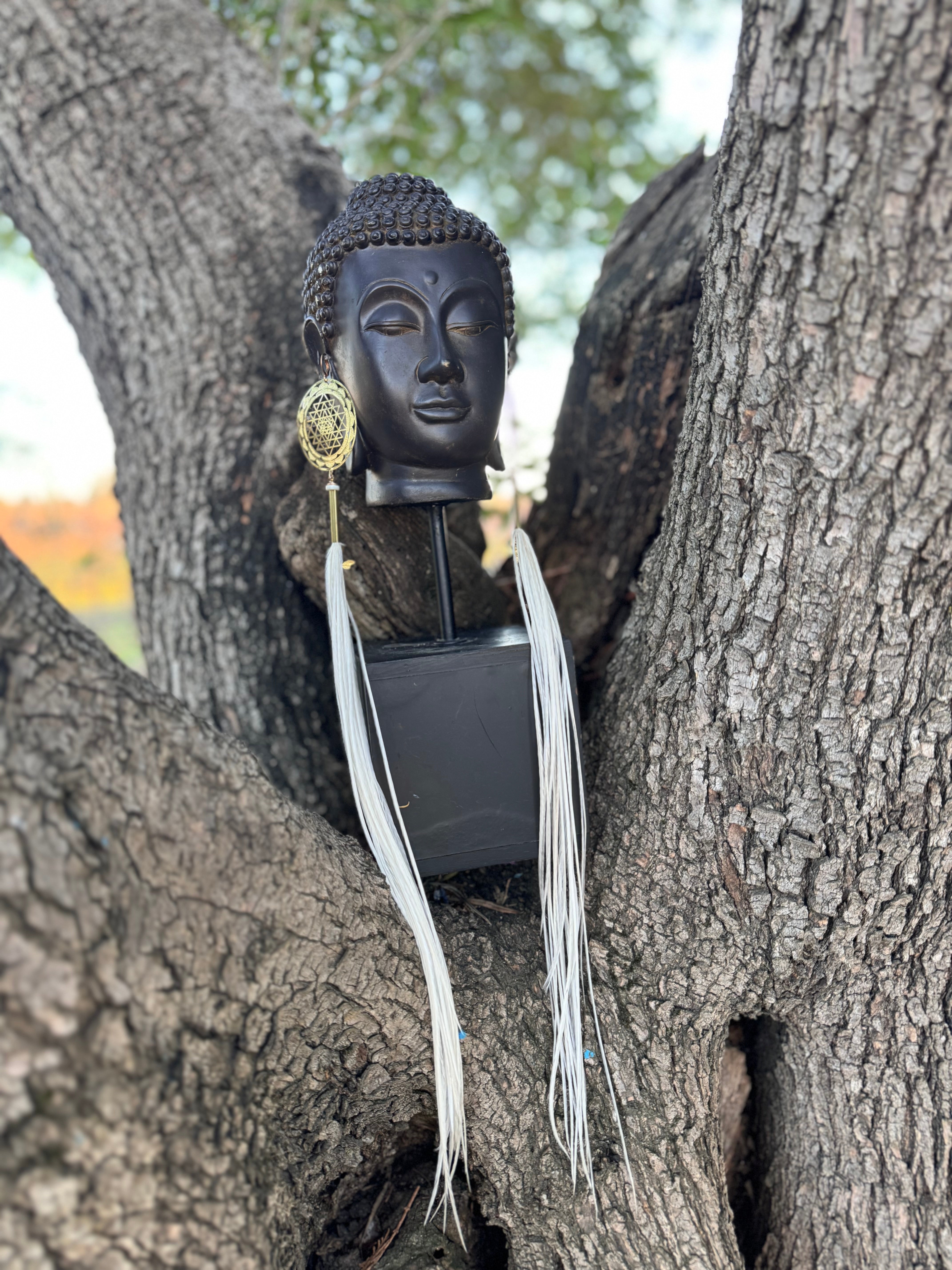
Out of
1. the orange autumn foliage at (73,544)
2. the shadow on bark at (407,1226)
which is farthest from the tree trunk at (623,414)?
the orange autumn foliage at (73,544)

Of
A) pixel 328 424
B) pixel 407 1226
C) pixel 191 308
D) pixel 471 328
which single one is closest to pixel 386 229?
pixel 471 328

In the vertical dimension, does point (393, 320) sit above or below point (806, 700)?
above

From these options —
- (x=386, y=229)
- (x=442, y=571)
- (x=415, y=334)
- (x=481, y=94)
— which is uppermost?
(x=481, y=94)

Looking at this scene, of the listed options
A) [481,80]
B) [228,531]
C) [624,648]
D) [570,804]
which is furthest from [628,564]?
[481,80]

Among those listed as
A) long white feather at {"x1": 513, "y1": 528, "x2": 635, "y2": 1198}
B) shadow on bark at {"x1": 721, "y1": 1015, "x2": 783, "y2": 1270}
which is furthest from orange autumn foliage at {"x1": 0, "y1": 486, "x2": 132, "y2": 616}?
shadow on bark at {"x1": 721, "y1": 1015, "x2": 783, "y2": 1270}

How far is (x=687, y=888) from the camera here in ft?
4.55

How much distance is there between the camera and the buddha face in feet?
4.66

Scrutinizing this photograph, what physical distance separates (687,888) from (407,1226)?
0.74m

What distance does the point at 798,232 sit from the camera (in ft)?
3.46

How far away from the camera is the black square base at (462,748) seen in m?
1.40

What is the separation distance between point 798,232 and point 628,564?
1008 mm

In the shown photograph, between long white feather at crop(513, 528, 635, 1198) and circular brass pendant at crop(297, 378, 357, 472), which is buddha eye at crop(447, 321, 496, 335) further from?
long white feather at crop(513, 528, 635, 1198)

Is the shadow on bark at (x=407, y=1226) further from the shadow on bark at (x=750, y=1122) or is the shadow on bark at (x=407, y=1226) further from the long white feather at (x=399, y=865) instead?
the shadow on bark at (x=750, y=1122)

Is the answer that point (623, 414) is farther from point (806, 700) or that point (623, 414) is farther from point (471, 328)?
point (806, 700)
